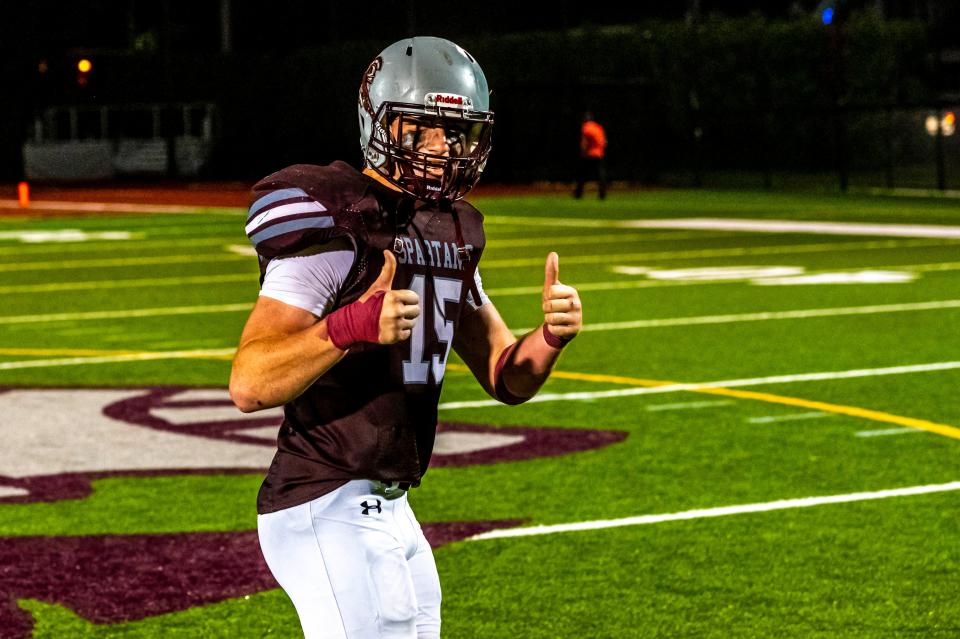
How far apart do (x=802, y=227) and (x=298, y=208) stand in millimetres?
22726

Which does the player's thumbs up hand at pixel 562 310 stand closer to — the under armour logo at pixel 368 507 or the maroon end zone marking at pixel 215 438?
the under armour logo at pixel 368 507

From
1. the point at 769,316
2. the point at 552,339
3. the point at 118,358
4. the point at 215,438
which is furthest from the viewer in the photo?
the point at 769,316

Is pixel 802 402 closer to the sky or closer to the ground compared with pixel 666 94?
closer to the ground

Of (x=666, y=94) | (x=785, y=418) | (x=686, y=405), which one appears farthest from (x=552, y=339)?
(x=666, y=94)

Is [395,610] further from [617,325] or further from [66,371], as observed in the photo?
[617,325]

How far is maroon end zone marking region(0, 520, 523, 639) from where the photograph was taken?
577 centimetres

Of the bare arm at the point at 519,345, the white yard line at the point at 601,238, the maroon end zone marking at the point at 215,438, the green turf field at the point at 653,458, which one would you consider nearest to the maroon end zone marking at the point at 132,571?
the green turf field at the point at 653,458

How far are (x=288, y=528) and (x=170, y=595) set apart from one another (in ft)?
8.36

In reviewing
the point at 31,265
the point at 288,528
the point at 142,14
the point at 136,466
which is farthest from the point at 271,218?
the point at 142,14

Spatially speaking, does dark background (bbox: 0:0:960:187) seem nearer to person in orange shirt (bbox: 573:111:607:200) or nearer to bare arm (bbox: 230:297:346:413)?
person in orange shirt (bbox: 573:111:607:200)

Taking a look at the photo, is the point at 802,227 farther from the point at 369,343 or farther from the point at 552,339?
the point at 369,343

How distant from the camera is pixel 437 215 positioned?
365 centimetres

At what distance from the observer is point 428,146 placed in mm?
3539

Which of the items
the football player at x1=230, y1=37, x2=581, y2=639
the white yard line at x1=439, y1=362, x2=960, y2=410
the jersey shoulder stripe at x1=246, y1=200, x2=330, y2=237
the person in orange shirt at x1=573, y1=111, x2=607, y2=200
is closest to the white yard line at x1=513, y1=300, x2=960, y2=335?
the white yard line at x1=439, y1=362, x2=960, y2=410
